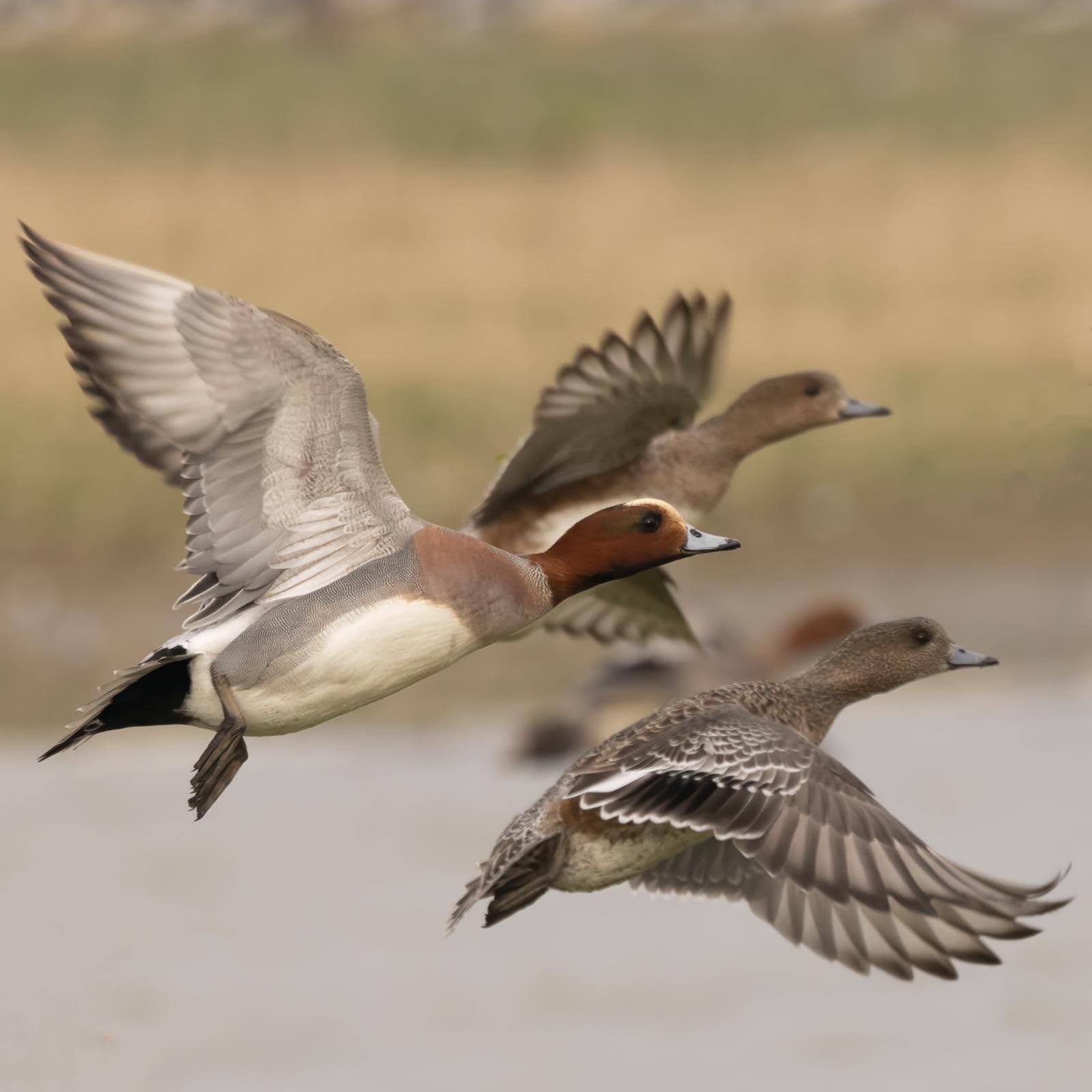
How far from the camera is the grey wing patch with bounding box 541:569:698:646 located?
6.77 metres

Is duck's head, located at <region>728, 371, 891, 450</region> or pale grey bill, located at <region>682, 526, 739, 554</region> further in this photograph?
duck's head, located at <region>728, 371, 891, 450</region>

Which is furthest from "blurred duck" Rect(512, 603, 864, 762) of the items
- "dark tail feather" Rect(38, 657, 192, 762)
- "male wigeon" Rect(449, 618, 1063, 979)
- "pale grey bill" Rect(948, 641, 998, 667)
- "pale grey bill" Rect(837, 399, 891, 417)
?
"dark tail feather" Rect(38, 657, 192, 762)

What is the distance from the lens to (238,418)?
473 centimetres

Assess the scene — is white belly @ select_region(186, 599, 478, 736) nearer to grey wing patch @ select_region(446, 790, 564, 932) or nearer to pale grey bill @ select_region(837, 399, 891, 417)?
grey wing patch @ select_region(446, 790, 564, 932)

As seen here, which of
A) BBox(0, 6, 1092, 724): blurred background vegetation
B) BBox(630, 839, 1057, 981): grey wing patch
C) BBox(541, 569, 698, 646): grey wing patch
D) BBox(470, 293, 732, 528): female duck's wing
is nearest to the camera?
BBox(630, 839, 1057, 981): grey wing patch

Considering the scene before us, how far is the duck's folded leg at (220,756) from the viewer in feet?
15.1

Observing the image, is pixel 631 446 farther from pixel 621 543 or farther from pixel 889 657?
pixel 621 543

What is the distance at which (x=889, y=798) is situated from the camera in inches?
372

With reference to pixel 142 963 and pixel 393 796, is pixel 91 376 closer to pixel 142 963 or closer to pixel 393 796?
pixel 142 963

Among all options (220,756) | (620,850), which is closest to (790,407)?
(620,850)

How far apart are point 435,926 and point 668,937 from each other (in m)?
0.89

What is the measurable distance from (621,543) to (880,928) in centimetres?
104

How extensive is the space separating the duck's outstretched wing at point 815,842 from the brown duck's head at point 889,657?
27.5 inches

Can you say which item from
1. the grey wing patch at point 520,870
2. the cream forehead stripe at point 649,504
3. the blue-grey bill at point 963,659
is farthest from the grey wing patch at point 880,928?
the blue-grey bill at point 963,659
